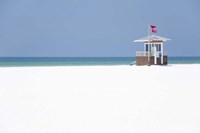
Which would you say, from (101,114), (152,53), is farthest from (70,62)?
(101,114)

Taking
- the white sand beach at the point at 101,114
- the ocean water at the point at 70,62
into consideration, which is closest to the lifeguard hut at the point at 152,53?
the ocean water at the point at 70,62

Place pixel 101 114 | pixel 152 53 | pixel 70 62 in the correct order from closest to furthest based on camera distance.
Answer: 1. pixel 101 114
2. pixel 152 53
3. pixel 70 62

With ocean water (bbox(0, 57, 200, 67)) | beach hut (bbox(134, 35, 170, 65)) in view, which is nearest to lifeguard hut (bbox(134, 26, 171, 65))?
beach hut (bbox(134, 35, 170, 65))

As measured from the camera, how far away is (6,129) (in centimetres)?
536

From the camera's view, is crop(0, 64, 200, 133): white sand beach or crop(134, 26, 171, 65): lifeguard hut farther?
crop(134, 26, 171, 65): lifeguard hut

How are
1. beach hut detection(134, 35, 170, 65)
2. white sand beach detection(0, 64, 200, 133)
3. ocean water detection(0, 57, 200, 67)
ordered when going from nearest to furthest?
white sand beach detection(0, 64, 200, 133) → beach hut detection(134, 35, 170, 65) → ocean water detection(0, 57, 200, 67)

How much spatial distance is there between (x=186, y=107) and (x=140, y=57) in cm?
2392

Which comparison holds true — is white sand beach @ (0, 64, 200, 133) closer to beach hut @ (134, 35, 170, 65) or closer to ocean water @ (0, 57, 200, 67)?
beach hut @ (134, 35, 170, 65)

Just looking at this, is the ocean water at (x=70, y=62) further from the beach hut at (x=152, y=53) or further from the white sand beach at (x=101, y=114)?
the white sand beach at (x=101, y=114)

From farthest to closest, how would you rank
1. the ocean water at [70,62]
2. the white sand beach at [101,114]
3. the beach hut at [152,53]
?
the ocean water at [70,62] → the beach hut at [152,53] → the white sand beach at [101,114]

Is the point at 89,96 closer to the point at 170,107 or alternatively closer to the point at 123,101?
the point at 123,101

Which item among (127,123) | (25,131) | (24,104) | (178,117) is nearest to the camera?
(25,131)

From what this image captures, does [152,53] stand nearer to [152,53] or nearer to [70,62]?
[152,53]

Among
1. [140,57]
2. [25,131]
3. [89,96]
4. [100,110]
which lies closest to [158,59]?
[140,57]
